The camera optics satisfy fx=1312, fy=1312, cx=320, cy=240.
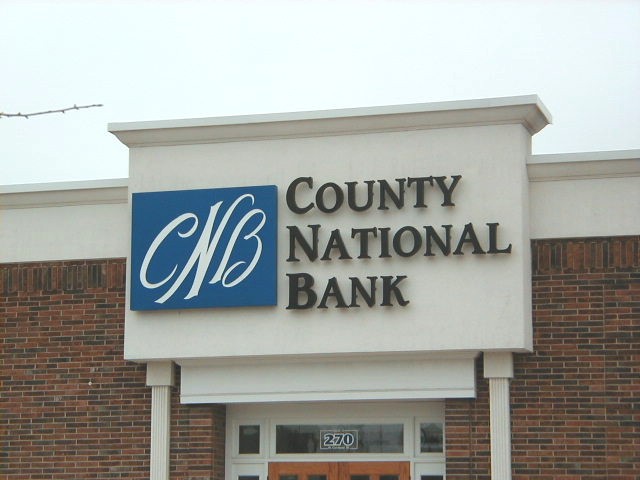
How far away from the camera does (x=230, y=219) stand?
58.3 feet

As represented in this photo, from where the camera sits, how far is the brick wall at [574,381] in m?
16.4

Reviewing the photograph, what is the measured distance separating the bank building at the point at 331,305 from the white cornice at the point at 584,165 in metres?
0.03

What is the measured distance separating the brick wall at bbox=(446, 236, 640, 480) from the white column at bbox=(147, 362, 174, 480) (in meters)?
3.85

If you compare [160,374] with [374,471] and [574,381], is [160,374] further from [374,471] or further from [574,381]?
[574,381]

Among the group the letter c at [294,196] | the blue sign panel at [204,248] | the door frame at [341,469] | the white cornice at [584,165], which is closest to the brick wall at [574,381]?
the white cornice at [584,165]

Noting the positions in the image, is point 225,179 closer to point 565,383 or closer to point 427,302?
point 427,302

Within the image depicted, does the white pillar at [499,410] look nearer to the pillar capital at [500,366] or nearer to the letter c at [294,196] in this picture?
the pillar capital at [500,366]

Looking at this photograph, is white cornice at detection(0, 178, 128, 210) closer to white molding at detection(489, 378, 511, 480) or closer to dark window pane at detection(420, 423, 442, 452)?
dark window pane at detection(420, 423, 442, 452)

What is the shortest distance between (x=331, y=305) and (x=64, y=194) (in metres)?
4.43

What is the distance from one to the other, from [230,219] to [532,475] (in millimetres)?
5217

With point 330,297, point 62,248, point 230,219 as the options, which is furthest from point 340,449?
point 62,248

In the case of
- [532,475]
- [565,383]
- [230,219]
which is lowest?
[532,475]

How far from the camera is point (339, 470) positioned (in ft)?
58.2

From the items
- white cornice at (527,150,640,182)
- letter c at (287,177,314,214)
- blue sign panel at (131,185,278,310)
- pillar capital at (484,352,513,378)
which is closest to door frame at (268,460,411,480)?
pillar capital at (484,352,513,378)
